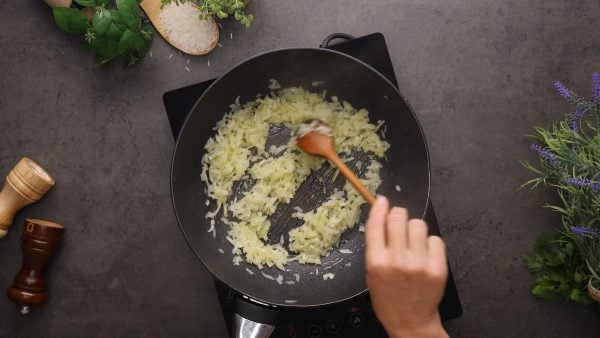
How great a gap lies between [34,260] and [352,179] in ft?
3.28

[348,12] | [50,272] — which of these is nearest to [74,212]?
[50,272]

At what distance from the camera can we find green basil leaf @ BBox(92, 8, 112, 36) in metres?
1.61

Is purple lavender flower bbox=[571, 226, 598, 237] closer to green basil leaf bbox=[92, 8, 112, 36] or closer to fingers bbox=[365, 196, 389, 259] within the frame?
fingers bbox=[365, 196, 389, 259]

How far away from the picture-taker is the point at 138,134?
5.97 ft

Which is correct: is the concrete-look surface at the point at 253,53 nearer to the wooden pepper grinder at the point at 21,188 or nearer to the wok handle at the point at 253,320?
the wooden pepper grinder at the point at 21,188

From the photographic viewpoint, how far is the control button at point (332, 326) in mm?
1701

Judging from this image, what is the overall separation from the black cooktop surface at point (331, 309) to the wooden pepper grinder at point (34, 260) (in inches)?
19.6

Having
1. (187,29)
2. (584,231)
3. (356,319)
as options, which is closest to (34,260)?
(187,29)

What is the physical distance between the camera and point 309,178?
1763 millimetres

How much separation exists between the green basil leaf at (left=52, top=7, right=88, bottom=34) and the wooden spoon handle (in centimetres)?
82

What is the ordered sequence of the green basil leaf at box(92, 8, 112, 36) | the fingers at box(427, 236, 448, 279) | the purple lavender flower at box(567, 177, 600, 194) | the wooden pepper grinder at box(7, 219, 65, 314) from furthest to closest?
the wooden pepper grinder at box(7, 219, 65, 314) < the green basil leaf at box(92, 8, 112, 36) < the purple lavender flower at box(567, 177, 600, 194) < the fingers at box(427, 236, 448, 279)

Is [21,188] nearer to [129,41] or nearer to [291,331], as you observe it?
[129,41]

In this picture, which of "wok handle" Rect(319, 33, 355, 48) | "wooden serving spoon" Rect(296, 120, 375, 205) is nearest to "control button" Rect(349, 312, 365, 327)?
"wooden serving spoon" Rect(296, 120, 375, 205)

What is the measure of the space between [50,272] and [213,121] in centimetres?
73
